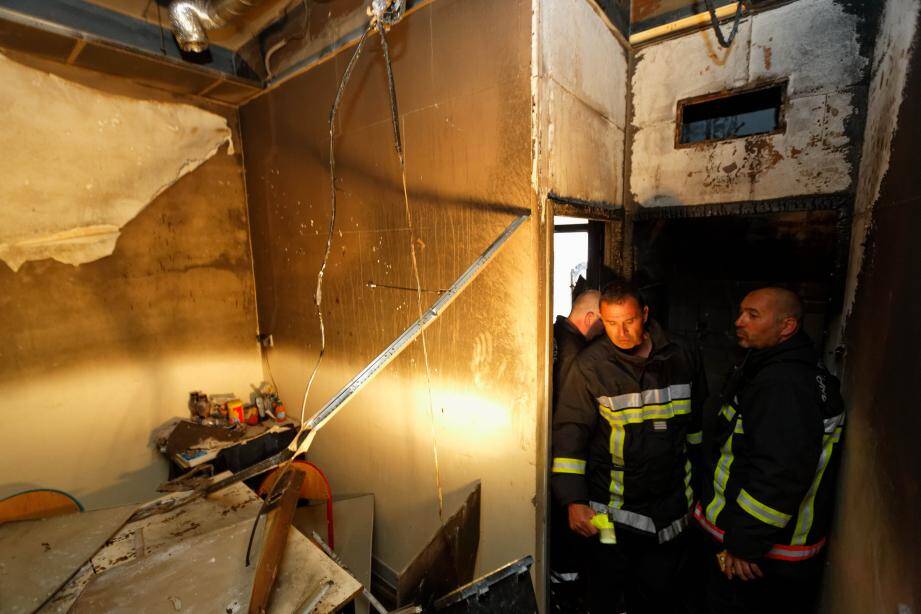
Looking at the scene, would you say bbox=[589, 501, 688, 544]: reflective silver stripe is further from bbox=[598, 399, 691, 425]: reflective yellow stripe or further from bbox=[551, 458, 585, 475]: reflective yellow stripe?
bbox=[598, 399, 691, 425]: reflective yellow stripe

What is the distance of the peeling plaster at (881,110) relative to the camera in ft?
5.21

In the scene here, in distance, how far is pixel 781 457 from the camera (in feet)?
5.58

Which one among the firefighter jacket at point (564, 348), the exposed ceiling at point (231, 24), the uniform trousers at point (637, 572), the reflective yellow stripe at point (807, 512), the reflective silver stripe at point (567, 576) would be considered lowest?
the reflective silver stripe at point (567, 576)

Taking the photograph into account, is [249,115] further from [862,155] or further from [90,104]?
[862,155]

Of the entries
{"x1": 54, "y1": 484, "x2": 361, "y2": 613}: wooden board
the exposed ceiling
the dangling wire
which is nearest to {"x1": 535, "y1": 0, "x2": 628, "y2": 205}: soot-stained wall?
the dangling wire

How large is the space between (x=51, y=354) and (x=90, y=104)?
1985 millimetres

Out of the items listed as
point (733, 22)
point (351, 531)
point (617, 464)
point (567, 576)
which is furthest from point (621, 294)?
point (351, 531)

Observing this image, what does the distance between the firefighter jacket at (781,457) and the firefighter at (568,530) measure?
845mm

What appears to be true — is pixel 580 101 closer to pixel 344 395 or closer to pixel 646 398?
pixel 646 398

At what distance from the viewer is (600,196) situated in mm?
2492

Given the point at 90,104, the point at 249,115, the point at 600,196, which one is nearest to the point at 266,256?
the point at 249,115

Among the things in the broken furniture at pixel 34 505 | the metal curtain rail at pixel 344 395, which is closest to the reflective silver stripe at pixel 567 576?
the metal curtain rail at pixel 344 395

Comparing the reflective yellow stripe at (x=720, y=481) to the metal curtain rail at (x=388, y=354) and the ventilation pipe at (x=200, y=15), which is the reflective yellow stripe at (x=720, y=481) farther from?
the ventilation pipe at (x=200, y=15)

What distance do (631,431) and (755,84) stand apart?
2179 mm
